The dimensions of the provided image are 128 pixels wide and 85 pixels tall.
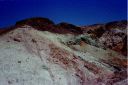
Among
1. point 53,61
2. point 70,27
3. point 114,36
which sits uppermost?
point 70,27

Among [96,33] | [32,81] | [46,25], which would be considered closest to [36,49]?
[32,81]

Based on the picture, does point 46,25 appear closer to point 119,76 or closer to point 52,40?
point 52,40

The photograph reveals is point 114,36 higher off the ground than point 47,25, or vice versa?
point 47,25

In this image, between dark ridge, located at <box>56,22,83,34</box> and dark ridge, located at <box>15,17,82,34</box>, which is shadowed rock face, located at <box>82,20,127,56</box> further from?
dark ridge, located at <box>15,17,82,34</box>

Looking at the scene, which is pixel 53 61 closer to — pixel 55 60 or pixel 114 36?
pixel 55 60

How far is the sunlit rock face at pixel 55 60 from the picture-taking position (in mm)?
12219

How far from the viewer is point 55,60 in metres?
13.9

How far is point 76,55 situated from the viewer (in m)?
15.0

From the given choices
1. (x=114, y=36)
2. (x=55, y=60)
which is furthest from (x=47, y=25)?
(x=55, y=60)

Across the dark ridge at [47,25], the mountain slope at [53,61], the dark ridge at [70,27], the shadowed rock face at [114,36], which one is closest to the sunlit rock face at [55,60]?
the mountain slope at [53,61]

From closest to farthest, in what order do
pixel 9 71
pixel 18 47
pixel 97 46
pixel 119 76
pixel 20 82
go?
pixel 20 82 < pixel 9 71 < pixel 119 76 < pixel 18 47 < pixel 97 46

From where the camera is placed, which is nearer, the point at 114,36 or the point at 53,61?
the point at 53,61

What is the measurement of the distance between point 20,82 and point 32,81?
0.57 metres

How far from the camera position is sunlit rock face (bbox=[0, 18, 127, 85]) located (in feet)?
40.1
